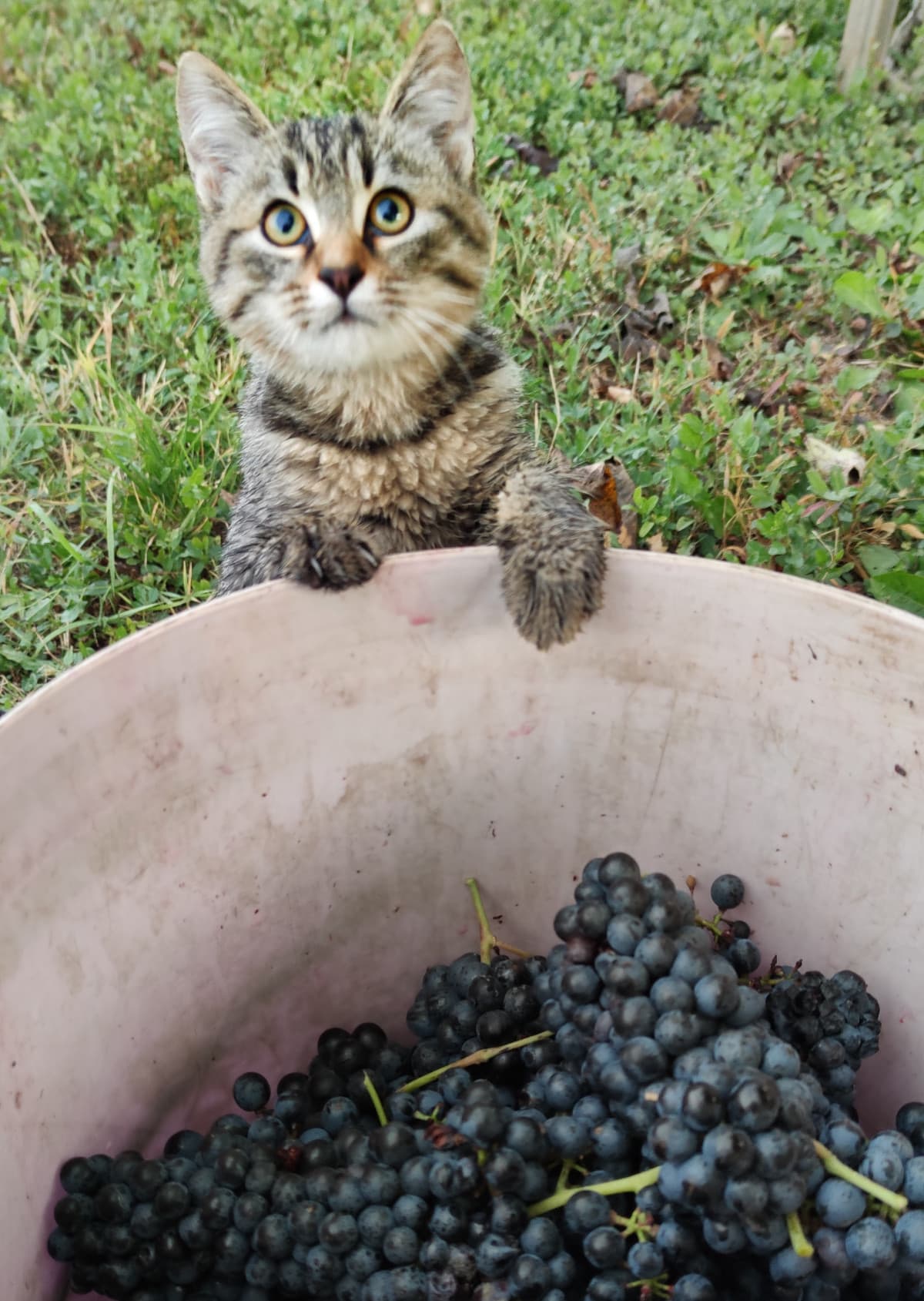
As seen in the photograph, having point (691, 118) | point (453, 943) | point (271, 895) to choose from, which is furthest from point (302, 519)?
point (691, 118)

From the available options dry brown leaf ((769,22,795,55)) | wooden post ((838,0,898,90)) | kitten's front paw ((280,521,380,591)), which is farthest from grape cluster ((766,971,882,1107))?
dry brown leaf ((769,22,795,55))

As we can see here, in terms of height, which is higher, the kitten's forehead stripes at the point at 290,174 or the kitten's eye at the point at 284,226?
the kitten's forehead stripes at the point at 290,174

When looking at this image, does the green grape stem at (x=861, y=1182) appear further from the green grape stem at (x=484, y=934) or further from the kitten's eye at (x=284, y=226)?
the kitten's eye at (x=284, y=226)

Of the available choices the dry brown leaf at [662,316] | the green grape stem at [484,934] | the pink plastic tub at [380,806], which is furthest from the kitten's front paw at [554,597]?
the dry brown leaf at [662,316]

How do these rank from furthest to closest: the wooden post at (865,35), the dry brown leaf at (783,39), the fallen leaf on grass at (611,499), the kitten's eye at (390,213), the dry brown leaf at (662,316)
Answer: the dry brown leaf at (783,39) < the wooden post at (865,35) < the dry brown leaf at (662,316) < the fallen leaf on grass at (611,499) < the kitten's eye at (390,213)

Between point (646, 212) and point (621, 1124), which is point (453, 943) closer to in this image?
point (621, 1124)

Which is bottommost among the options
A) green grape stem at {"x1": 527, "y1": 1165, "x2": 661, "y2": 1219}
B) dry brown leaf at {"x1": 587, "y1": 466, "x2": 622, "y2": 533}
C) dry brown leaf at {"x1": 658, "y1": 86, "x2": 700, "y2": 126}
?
green grape stem at {"x1": 527, "y1": 1165, "x2": 661, "y2": 1219}

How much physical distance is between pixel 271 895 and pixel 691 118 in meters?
2.94

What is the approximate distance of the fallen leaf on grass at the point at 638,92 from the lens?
329cm

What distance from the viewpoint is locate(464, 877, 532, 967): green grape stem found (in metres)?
1.28

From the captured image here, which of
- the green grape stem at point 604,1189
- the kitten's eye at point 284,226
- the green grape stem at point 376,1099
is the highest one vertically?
the kitten's eye at point 284,226

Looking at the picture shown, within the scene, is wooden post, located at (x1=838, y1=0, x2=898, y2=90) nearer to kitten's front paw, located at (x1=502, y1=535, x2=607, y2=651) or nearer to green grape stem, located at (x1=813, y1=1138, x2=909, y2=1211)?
kitten's front paw, located at (x1=502, y1=535, x2=607, y2=651)

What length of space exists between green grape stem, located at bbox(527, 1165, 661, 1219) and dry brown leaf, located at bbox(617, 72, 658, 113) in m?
3.21

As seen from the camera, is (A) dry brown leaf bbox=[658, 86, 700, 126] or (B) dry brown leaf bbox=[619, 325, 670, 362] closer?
(B) dry brown leaf bbox=[619, 325, 670, 362]
